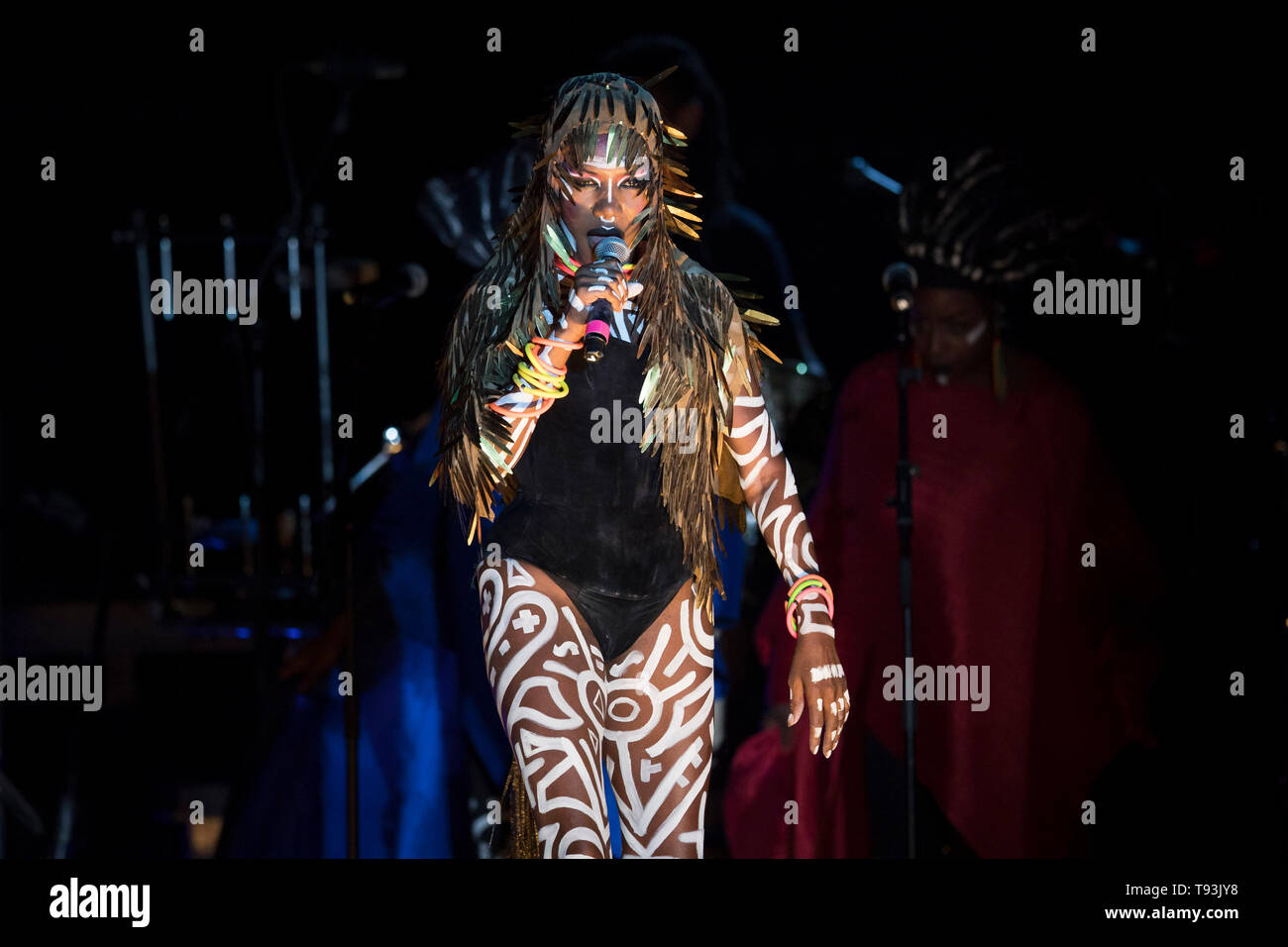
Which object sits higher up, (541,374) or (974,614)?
(541,374)

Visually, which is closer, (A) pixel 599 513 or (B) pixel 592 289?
(B) pixel 592 289

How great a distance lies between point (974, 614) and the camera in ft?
14.9

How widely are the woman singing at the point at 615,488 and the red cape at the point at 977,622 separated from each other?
1.59 m

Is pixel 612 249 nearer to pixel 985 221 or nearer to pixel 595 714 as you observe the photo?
pixel 595 714

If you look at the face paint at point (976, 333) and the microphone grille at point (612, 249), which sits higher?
the face paint at point (976, 333)

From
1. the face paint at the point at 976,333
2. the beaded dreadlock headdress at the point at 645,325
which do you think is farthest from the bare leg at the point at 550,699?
the face paint at the point at 976,333

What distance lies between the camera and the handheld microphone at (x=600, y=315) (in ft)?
8.95

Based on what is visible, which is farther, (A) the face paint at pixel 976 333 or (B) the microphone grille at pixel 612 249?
(A) the face paint at pixel 976 333

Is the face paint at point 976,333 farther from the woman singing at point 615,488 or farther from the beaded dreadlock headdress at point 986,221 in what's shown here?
the woman singing at point 615,488

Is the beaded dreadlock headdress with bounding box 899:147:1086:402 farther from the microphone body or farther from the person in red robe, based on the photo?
Result: the microphone body

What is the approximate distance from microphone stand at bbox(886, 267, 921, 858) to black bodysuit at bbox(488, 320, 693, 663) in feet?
5.07

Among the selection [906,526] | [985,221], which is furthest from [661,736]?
[985,221]

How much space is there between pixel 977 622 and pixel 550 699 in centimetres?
207
